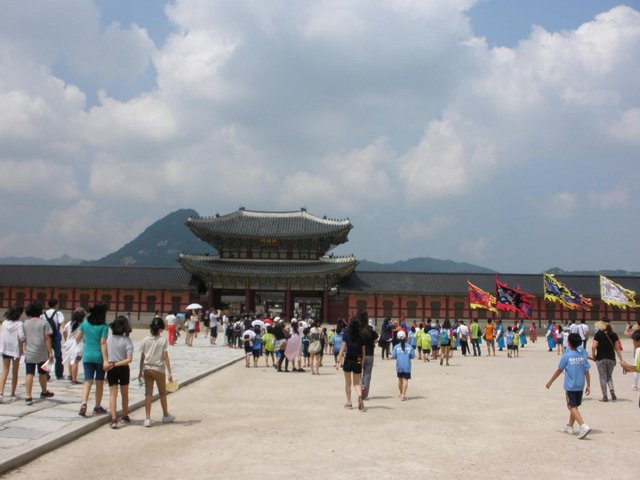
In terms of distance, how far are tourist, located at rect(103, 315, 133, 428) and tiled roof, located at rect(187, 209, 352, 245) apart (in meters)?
41.2

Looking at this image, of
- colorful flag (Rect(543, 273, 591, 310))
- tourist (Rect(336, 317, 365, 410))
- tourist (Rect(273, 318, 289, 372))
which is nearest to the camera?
tourist (Rect(336, 317, 365, 410))

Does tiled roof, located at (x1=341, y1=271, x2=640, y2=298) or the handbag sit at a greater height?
tiled roof, located at (x1=341, y1=271, x2=640, y2=298)

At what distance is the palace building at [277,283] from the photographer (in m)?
49.6

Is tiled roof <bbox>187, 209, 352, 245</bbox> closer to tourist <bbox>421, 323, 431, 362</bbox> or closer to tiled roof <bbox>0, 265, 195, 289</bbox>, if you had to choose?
tiled roof <bbox>0, 265, 195, 289</bbox>

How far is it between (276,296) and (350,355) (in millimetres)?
76381

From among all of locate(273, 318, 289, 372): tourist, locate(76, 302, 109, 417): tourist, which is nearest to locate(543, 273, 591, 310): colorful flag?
locate(273, 318, 289, 372): tourist

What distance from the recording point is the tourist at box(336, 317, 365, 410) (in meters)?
11.4

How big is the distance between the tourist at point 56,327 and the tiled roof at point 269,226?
121 feet

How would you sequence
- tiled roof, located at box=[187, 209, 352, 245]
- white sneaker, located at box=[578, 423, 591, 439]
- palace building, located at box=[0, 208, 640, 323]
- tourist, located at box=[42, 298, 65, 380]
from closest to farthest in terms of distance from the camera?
white sneaker, located at box=[578, 423, 591, 439] < tourist, located at box=[42, 298, 65, 380] < palace building, located at box=[0, 208, 640, 323] < tiled roof, located at box=[187, 209, 352, 245]

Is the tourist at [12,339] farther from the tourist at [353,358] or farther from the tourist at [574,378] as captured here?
the tourist at [574,378]

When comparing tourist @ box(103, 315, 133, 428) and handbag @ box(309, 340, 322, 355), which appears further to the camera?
handbag @ box(309, 340, 322, 355)

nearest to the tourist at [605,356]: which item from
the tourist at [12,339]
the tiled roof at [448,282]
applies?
the tourist at [12,339]

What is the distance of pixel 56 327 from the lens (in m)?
12.9

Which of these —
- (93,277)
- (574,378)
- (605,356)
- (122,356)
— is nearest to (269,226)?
(93,277)
